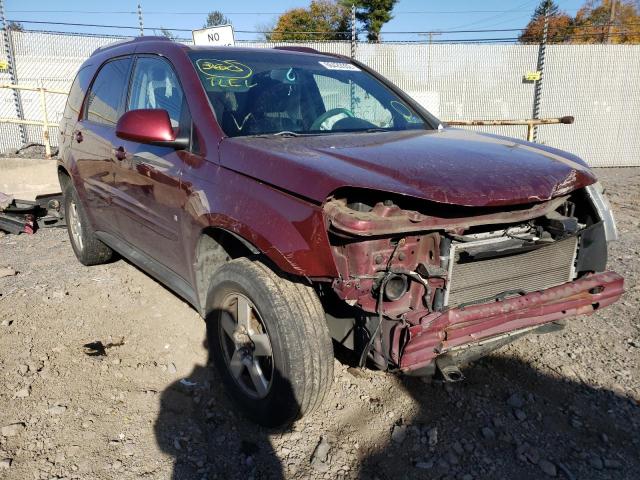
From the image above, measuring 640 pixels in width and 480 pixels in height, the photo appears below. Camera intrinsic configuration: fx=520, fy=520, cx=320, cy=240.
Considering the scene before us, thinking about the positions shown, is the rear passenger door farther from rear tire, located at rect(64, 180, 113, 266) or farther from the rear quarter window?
rear tire, located at rect(64, 180, 113, 266)

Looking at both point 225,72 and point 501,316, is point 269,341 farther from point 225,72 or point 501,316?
point 225,72

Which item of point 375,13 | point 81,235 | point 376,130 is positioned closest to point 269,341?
point 376,130

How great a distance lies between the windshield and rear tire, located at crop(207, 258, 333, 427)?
83 centimetres

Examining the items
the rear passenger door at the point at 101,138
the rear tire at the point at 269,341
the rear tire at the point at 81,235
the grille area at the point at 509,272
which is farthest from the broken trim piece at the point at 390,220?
the rear tire at the point at 81,235

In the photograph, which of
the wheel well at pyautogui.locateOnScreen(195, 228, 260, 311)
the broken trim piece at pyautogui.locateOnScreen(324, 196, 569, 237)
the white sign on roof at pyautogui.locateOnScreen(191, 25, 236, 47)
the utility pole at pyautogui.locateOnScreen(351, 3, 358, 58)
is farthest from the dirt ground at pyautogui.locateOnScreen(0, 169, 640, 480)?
the utility pole at pyautogui.locateOnScreen(351, 3, 358, 58)

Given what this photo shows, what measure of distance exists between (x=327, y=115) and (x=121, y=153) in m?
1.40

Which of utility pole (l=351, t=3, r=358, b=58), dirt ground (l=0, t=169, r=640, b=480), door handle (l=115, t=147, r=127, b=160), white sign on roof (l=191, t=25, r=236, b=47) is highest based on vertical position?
utility pole (l=351, t=3, r=358, b=58)

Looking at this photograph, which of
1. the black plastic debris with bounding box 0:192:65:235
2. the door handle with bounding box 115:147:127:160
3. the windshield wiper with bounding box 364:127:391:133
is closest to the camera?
the windshield wiper with bounding box 364:127:391:133

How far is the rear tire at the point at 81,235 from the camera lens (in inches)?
184

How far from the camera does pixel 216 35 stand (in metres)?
7.00

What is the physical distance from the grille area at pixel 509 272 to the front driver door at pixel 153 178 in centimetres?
151

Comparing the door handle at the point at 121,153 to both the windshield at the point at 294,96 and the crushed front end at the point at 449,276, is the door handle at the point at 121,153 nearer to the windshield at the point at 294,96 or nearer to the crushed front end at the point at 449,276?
the windshield at the point at 294,96

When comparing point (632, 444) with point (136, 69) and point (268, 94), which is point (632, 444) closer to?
point (268, 94)

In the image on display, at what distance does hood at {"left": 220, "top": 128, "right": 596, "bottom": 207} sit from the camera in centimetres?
212
